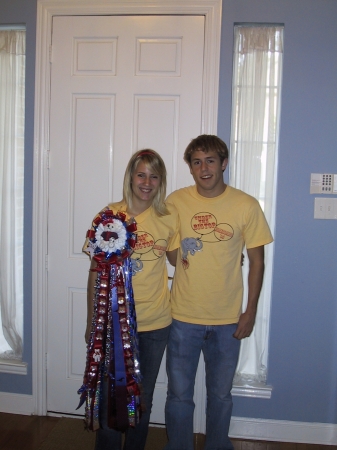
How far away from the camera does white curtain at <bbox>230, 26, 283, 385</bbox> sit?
212 cm

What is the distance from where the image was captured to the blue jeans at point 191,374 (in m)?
1.71

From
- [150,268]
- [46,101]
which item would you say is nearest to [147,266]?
[150,268]

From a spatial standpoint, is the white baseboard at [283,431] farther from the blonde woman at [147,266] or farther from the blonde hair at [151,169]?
the blonde hair at [151,169]

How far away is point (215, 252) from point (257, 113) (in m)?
0.91

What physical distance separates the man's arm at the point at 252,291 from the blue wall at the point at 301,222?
1.40 feet

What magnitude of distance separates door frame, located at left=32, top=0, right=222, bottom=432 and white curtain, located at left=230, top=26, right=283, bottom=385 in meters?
0.15

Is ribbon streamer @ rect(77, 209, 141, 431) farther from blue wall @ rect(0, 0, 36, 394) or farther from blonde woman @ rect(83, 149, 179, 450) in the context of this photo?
blue wall @ rect(0, 0, 36, 394)

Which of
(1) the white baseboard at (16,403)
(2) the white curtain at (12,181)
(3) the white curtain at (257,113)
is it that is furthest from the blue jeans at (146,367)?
(2) the white curtain at (12,181)

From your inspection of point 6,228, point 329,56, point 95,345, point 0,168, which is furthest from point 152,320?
point 329,56

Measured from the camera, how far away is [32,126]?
2.22 meters

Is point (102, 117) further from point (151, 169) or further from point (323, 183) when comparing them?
point (323, 183)

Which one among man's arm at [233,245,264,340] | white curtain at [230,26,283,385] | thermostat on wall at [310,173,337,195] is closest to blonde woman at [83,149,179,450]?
man's arm at [233,245,264,340]

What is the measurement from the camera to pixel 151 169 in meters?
1.60

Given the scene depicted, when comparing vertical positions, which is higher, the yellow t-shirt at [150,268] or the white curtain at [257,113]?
the white curtain at [257,113]
